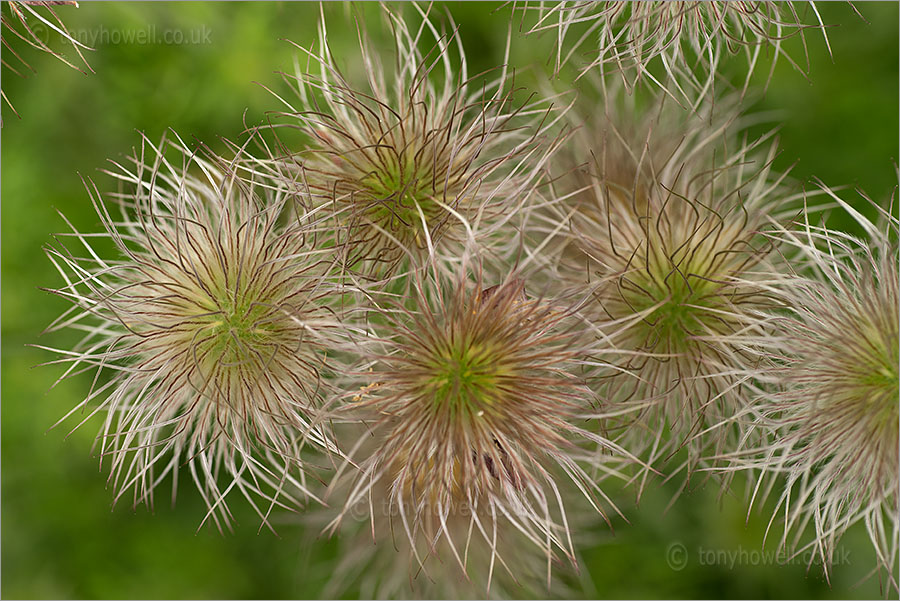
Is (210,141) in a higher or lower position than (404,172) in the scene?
higher

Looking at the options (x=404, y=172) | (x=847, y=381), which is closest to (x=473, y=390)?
(x=404, y=172)

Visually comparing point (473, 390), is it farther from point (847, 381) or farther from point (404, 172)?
point (847, 381)

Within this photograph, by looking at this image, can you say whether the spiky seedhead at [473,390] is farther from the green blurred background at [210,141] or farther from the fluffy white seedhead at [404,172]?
the green blurred background at [210,141]

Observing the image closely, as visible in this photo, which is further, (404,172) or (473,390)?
(404,172)

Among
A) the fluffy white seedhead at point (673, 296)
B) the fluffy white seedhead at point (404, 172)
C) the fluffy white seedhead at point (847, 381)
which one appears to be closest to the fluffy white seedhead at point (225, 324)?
the fluffy white seedhead at point (404, 172)

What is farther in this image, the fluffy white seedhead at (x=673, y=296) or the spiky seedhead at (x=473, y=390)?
the fluffy white seedhead at (x=673, y=296)

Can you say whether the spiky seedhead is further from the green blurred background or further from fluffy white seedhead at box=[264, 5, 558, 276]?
the green blurred background

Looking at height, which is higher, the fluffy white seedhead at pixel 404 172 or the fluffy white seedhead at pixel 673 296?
the fluffy white seedhead at pixel 404 172

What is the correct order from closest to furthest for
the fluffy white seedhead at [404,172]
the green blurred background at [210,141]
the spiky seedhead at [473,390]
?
the spiky seedhead at [473,390]
the fluffy white seedhead at [404,172]
the green blurred background at [210,141]

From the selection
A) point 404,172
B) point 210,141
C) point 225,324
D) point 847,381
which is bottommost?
point 847,381

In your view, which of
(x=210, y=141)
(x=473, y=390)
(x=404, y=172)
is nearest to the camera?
(x=473, y=390)
